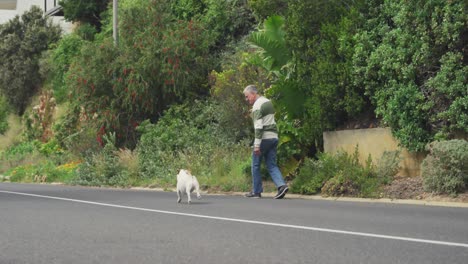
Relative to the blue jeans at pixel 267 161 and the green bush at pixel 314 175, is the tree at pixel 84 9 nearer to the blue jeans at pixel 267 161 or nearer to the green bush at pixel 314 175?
the green bush at pixel 314 175

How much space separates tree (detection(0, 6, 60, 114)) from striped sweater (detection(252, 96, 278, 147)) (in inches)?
1164

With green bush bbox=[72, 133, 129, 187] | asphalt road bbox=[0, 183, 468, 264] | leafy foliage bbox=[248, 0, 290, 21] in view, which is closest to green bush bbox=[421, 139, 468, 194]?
asphalt road bbox=[0, 183, 468, 264]

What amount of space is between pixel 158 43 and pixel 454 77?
41.6 feet

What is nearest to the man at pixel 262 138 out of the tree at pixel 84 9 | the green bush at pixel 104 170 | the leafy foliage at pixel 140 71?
the green bush at pixel 104 170

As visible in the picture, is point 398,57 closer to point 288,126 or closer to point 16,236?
point 288,126

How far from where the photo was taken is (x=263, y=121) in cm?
1513

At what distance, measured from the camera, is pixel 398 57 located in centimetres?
1530

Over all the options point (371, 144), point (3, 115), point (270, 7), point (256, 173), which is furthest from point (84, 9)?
point (256, 173)

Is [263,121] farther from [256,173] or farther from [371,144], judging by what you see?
[371,144]

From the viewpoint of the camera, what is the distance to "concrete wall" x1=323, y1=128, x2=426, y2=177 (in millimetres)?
15508

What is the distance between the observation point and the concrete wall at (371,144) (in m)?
15.5

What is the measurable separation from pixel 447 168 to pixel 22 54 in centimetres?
3338

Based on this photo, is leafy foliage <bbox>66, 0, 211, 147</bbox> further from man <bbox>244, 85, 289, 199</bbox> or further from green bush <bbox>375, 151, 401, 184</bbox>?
green bush <bbox>375, 151, 401, 184</bbox>

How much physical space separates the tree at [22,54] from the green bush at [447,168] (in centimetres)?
3222
